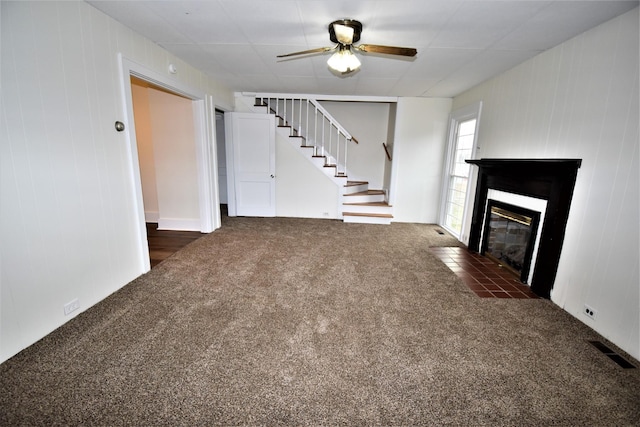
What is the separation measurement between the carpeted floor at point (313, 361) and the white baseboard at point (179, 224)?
173cm

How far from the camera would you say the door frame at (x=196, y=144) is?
258 cm

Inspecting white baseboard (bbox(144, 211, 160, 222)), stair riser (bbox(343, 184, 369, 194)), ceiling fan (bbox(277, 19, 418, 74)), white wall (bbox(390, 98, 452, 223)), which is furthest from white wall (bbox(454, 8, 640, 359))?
white baseboard (bbox(144, 211, 160, 222))

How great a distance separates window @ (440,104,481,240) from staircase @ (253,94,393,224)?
3.60 ft

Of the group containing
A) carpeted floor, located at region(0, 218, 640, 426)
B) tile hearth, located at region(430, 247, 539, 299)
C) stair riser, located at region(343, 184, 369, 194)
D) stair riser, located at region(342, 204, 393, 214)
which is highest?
stair riser, located at region(343, 184, 369, 194)

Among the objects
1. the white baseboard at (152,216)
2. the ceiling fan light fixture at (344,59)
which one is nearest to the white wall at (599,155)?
the ceiling fan light fixture at (344,59)

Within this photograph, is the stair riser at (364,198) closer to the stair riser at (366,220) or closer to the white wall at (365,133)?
the stair riser at (366,220)

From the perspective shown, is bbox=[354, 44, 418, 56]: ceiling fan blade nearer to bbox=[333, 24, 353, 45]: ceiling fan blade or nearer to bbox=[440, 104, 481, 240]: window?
bbox=[333, 24, 353, 45]: ceiling fan blade

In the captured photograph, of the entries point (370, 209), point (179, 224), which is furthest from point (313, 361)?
point (370, 209)

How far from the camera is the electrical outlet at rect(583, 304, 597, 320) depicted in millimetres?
2156

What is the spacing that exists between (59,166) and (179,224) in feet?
8.92

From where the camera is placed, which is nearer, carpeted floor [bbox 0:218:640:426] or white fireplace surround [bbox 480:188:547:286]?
carpeted floor [bbox 0:218:640:426]

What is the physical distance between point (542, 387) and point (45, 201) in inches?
A: 134

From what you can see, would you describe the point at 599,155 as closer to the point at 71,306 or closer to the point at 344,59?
the point at 344,59

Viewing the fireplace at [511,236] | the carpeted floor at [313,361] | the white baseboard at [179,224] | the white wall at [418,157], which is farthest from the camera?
the white wall at [418,157]
